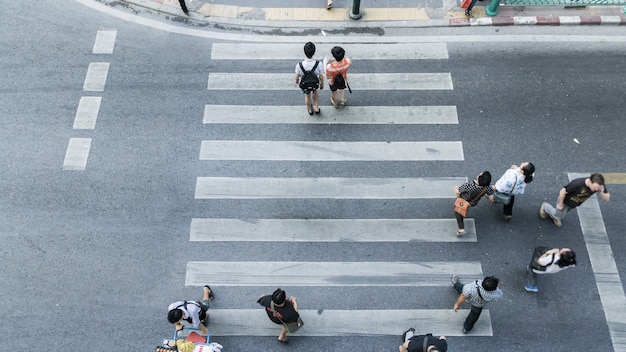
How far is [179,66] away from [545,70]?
7.74 meters

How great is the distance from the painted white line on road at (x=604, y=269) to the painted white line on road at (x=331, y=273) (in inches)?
78.3

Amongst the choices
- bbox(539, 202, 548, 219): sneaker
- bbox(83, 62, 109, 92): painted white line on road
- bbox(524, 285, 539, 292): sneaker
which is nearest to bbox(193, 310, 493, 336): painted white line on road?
Result: bbox(524, 285, 539, 292): sneaker

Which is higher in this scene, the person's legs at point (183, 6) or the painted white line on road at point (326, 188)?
the person's legs at point (183, 6)

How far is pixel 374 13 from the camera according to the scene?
37.5 feet

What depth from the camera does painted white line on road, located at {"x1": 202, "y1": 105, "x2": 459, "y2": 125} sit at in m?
10.0

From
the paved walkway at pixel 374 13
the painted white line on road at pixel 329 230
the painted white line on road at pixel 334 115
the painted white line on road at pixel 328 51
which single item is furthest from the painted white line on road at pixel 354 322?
the paved walkway at pixel 374 13

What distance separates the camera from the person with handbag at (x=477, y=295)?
23.0ft

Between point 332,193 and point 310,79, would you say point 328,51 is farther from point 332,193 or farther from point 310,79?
point 332,193

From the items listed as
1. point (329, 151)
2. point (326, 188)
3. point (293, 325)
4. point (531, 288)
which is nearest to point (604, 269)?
point (531, 288)

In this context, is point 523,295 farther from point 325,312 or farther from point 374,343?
point 325,312

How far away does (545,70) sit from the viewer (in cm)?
1051

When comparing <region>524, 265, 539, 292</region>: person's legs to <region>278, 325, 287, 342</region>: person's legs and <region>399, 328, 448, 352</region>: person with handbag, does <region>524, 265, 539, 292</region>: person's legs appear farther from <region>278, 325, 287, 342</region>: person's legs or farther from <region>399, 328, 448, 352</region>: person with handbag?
<region>278, 325, 287, 342</region>: person's legs

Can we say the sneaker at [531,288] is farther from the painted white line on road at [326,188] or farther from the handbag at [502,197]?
the painted white line on road at [326,188]

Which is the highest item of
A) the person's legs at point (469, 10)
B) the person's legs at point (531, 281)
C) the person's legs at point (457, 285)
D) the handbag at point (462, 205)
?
the person's legs at point (469, 10)
